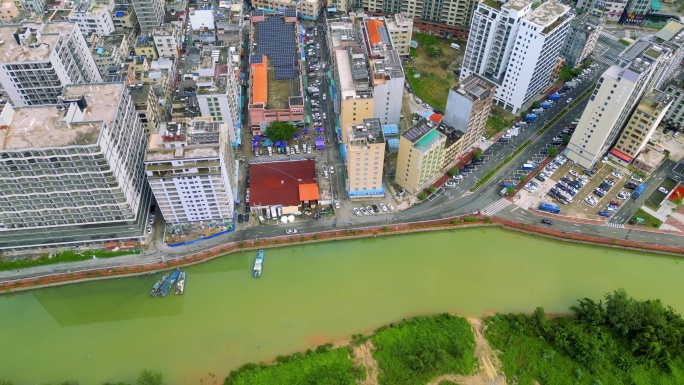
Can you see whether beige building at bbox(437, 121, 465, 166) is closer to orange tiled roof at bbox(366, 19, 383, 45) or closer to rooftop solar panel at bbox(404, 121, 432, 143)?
rooftop solar panel at bbox(404, 121, 432, 143)

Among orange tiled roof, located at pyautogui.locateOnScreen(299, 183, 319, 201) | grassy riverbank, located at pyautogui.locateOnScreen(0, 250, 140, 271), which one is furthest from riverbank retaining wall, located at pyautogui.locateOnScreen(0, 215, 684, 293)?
orange tiled roof, located at pyautogui.locateOnScreen(299, 183, 319, 201)

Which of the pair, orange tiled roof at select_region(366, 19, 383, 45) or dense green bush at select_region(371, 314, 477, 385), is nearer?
dense green bush at select_region(371, 314, 477, 385)

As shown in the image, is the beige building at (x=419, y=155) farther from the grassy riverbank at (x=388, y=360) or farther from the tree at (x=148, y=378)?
the tree at (x=148, y=378)

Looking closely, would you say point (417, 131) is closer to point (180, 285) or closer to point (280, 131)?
point (280, 131)

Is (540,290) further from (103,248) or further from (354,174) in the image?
(103,248)

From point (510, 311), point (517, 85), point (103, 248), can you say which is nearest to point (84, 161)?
point (103, 248)
